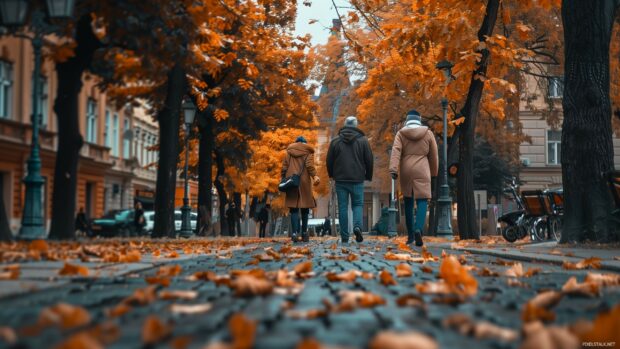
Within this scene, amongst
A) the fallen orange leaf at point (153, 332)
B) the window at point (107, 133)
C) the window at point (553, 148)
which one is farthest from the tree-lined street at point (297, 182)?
the window at point (553, 148)

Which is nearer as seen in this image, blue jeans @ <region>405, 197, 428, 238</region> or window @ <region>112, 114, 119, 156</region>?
blue jeans @ <region>405, 197, 428, 238</region>

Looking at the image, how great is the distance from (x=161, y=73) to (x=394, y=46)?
4.42m

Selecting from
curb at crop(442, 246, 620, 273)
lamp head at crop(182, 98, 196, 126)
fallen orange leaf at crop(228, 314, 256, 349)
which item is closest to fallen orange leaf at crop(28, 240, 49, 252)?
curb at crop(442, 246, 620, 273)

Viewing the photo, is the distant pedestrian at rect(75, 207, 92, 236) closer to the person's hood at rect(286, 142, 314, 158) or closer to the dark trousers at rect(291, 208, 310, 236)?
the dark trousers at rect(291, 208, 310, 236)

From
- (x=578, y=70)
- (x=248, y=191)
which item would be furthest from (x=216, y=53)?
(x=248, y=191)

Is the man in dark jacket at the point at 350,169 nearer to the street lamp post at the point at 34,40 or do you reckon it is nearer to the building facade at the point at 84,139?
the building facade at the point at 84,139

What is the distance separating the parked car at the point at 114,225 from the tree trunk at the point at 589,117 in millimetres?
27596

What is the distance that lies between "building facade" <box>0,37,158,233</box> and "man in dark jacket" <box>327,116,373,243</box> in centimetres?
455

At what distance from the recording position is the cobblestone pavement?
146 inches

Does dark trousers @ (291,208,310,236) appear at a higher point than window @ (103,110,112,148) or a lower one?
lower

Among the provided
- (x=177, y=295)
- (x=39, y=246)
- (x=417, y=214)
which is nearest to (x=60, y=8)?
(x=39, y=246)

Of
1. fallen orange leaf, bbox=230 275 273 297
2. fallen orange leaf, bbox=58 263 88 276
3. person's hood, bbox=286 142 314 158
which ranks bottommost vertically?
fallen orange leaf, bbox=230 275 273 297

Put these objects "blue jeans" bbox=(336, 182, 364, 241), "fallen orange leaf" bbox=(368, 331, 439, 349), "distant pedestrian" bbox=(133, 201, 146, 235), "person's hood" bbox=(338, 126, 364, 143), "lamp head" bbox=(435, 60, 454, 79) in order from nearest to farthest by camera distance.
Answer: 1. "fallen orange leaf" bbox=(368, 331, 439, 349)
2. "blue jeans" bbox=(336, 182, 364, 241)
3. "person's hood" bbox=(338, 126, 364, 143)
4. "lamp head" bbox=(435, 60, 454, 79)
5. "distant pedestrian" bbox=(133, 201, 146, 235)

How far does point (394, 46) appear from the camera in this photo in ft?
57.9
